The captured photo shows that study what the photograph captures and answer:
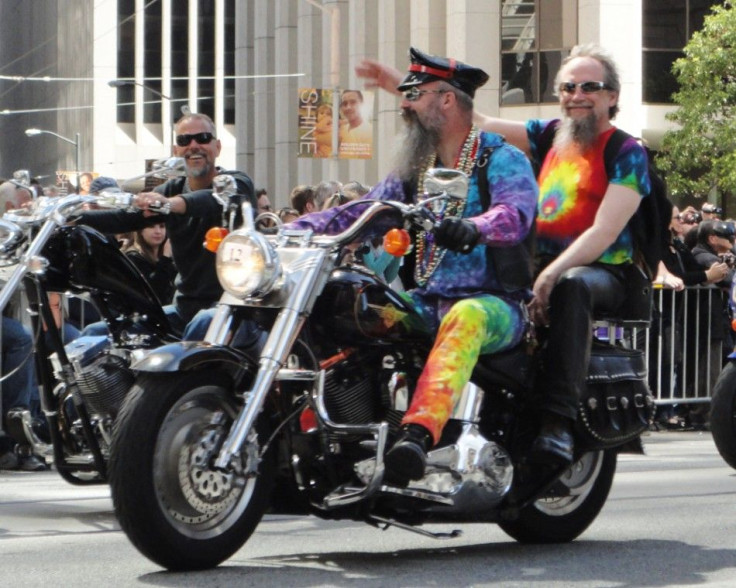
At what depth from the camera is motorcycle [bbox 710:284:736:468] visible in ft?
33.5

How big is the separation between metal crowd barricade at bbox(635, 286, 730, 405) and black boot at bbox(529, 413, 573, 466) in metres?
8.00

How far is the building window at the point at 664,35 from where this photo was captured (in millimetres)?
42031

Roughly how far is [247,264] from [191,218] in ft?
7.54

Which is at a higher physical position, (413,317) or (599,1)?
(599,1)

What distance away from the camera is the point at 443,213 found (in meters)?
6.98

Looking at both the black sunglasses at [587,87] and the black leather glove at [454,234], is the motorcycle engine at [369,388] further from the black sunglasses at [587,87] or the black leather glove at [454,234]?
the black sunglasses at [587,87]

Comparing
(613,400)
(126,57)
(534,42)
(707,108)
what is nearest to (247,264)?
(613,400)

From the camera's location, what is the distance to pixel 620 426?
7.33 meters

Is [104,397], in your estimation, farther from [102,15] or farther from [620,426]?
[102,15]

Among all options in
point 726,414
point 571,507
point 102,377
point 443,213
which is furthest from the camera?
point 726,414

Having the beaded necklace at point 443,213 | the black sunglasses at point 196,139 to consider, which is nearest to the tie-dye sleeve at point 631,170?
the beaded necklace at point 443,213

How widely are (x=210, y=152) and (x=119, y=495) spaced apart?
3.28 m

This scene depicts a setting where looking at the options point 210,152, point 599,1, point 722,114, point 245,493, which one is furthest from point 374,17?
point 245,493

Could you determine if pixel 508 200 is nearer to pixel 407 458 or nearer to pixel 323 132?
pixel 407 458
